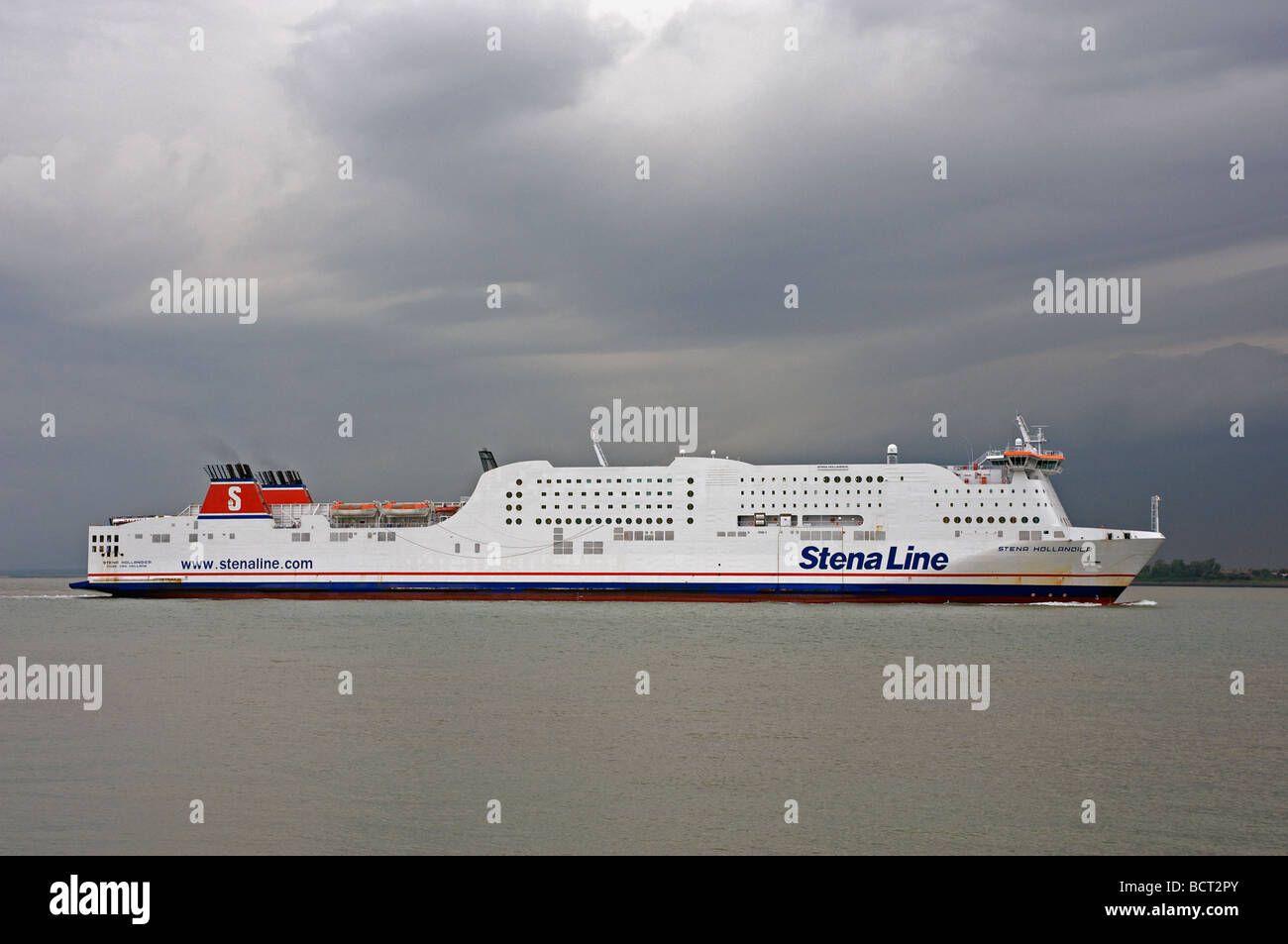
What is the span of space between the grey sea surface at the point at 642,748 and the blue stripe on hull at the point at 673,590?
771 centimetres

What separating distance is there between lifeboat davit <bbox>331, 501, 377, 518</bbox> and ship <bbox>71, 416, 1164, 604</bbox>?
5cm

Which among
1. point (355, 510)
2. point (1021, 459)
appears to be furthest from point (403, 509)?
point (1021, 459)

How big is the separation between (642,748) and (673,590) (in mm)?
21681

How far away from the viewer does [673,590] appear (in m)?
35.6

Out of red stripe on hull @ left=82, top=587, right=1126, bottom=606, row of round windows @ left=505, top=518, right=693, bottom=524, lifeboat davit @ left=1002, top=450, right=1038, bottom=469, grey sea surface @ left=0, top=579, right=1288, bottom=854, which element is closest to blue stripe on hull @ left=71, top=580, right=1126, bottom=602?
red stripe on hull @ left=82, top=587, right=1126, bottom=606

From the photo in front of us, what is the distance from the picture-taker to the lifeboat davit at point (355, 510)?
3931 centimetres

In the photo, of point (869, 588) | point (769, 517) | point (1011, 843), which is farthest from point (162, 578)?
point (1011, 843)

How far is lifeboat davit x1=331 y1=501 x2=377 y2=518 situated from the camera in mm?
39312

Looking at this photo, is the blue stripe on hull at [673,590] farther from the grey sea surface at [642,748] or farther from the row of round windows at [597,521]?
the grey sea surface at [642,748]

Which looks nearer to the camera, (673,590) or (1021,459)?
(1021,459)

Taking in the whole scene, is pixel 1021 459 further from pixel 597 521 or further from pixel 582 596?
pixel 582 596

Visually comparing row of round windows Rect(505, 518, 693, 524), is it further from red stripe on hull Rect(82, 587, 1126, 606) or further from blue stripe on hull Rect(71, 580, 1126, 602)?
red stripe on hull Rect(82, 587, 1126, 606)

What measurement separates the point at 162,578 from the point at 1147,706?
33.7 m

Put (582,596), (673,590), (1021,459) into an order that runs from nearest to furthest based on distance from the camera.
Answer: (1021,459)
(673,590)
(582,596)
